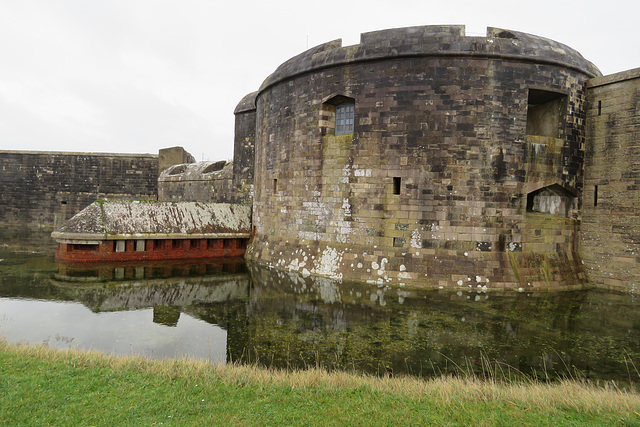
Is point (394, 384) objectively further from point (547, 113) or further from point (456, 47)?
point (547, 113)

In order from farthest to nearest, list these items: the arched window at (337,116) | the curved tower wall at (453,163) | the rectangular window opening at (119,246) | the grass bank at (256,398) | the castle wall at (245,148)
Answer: the castle wall at (245,148) < the rectangular window opening at (119,246) < the arched window at (337,116) < the curved tower wall at (453,163) < the grass bank at (256,398)

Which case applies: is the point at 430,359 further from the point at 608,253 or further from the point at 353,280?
the point at 608,253

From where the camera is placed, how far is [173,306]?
761cm

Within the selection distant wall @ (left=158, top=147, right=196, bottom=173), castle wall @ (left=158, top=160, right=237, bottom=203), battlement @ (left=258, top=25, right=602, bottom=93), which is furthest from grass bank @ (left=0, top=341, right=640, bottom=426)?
distant wall @ (left=158, top=147, right=196, bottom=173)

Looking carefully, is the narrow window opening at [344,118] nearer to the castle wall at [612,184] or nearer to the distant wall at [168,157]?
the castle wall at [612,184]

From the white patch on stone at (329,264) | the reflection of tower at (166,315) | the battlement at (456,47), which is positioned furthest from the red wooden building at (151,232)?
the battlement at (456,47)

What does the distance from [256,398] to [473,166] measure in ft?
25.9

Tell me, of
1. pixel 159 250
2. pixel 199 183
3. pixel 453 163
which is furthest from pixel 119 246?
pixel 453 163

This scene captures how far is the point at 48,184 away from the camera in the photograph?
22.6 metres

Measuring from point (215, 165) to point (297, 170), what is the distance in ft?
30.6

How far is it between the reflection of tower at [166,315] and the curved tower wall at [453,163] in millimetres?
4196

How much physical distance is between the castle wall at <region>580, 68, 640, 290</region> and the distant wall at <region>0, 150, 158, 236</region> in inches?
943

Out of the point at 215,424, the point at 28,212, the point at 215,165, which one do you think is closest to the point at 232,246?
the point at 215,165

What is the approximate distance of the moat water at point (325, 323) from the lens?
5.22 meters
